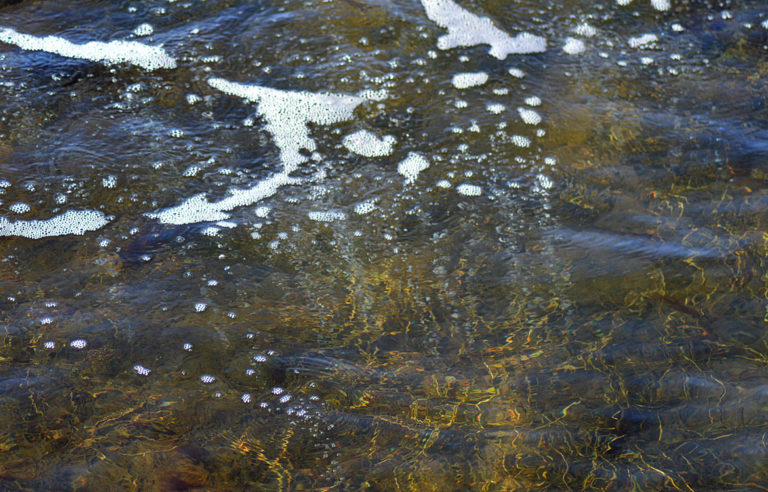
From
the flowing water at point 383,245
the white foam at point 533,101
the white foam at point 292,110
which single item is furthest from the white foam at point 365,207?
the white foam at point 533,101

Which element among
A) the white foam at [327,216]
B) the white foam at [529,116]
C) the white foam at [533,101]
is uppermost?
the white foam at [533,101]

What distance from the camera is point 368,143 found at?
3.88 metres

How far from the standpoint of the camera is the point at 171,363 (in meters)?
2.70

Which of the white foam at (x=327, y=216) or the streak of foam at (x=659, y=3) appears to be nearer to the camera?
the white foam at (x=327, y=216)

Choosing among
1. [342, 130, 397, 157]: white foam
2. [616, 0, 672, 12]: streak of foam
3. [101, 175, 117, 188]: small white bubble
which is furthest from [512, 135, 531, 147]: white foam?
[101, 175, 117, 188]: small white bubble

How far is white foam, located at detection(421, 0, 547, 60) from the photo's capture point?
448 centimetres

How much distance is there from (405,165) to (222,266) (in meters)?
1.26

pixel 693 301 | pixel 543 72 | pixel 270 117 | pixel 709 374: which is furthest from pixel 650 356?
pixel 270 117

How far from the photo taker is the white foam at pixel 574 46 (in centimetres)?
442

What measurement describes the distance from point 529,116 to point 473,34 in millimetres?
1029

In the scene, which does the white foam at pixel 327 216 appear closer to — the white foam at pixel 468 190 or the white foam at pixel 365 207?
the white foam at pixel 365 207

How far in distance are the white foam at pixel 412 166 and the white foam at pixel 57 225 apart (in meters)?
1.68

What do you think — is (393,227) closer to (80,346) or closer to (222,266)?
(222,266)

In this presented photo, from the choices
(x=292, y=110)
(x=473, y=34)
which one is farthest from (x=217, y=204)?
(x=473, y=34)
